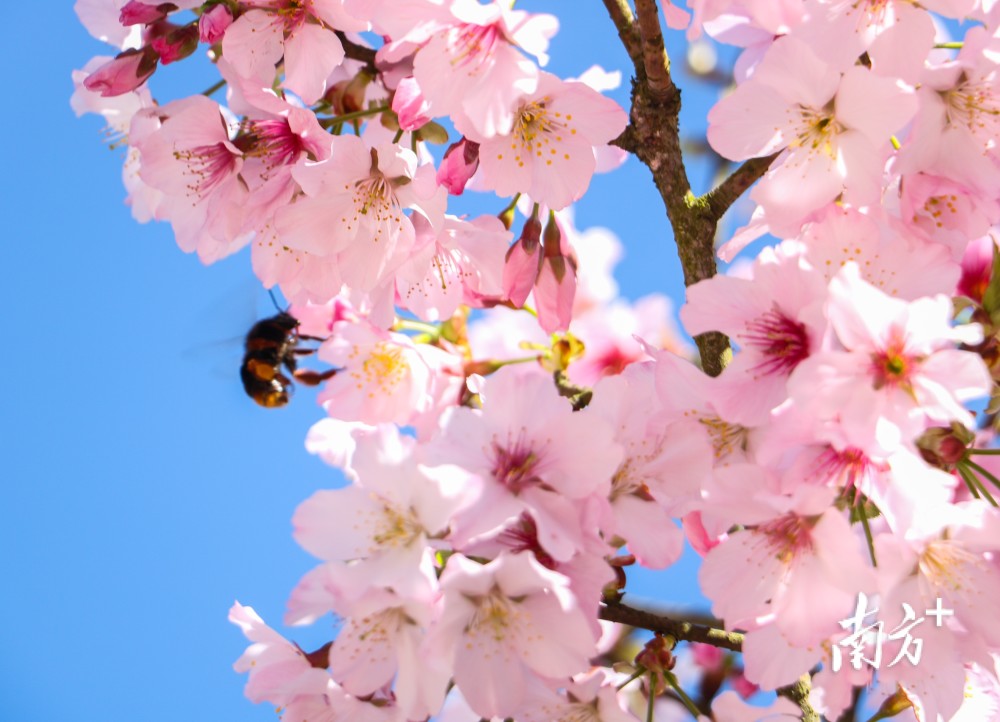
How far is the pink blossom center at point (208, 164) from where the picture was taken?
146 centimetres

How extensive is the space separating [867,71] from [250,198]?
2.64 feet

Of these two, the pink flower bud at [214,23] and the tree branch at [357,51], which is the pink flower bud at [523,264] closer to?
the tree branch at [357,51]

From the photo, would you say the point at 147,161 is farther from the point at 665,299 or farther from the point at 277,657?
the point at 665,299

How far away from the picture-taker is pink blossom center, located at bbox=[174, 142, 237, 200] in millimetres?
1463

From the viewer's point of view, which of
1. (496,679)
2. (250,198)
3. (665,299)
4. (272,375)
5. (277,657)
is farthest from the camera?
(272,375)

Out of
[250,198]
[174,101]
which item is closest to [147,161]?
[174,101]

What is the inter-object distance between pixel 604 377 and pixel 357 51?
653 mm

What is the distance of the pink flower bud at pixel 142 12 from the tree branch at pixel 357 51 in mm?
245

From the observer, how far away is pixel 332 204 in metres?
1.41

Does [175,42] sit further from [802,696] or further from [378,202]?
[802,696]

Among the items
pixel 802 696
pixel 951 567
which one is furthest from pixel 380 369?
pixel 951 567

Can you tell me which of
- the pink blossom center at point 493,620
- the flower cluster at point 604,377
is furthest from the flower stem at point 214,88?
the pink blossom center at point 493,620

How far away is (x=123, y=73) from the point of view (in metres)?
1.50

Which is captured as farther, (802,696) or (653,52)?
(802,696)
